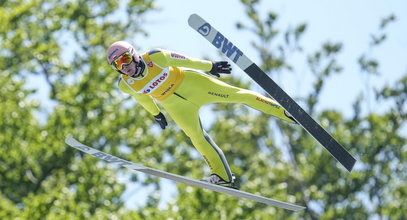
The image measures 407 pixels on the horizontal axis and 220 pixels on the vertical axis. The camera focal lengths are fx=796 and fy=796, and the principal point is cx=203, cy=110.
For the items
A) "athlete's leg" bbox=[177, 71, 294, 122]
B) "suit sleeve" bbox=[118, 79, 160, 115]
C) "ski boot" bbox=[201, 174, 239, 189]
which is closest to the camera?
"suit sleeve" bbox=[118, 79, 160, 115]

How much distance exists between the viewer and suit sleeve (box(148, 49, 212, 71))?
26.8 feet

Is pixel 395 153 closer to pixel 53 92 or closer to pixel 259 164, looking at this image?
pixel 259 164

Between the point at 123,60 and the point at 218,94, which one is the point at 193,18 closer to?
the point at 123,60

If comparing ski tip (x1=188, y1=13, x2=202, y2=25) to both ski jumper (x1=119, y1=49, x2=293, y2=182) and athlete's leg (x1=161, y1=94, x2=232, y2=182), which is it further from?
athlete's leg (x1=161, y1=94, x2=232, y2=182)

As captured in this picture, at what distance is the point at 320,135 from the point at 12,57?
17526 millimetres

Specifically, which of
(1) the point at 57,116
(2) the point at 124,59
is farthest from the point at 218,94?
(1) the point at 57,116

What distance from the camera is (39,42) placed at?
2552 cm

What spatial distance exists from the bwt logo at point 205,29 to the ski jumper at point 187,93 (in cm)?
35

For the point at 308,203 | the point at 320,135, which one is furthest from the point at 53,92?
the point at 320,135

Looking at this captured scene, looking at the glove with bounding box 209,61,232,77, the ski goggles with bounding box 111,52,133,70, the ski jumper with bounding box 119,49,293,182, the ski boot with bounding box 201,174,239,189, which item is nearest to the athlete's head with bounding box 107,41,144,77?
the ski goggles with bounding box 111,52,133,70

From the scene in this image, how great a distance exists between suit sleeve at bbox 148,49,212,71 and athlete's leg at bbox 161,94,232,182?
0.42 m

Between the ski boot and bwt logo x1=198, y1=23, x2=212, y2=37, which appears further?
the ski boot

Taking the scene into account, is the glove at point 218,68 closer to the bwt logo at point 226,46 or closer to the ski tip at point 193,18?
the bwt logo at point 226,46

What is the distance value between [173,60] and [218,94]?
71 cm
